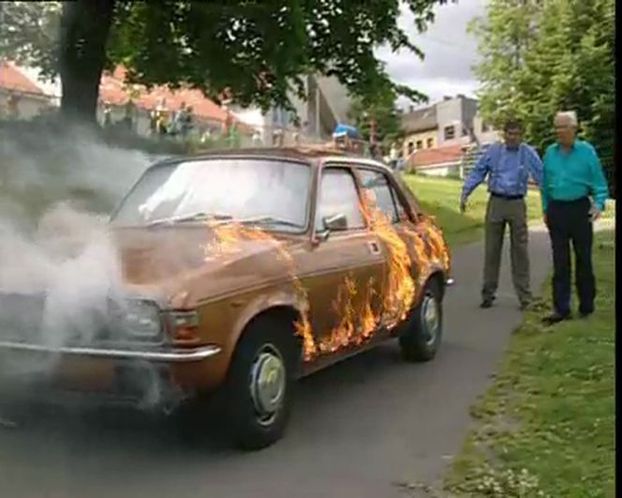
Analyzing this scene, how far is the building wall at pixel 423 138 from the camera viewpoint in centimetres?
183

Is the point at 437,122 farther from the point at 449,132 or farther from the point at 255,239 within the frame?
the point at 255,239

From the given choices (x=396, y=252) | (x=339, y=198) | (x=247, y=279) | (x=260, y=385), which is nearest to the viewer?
(x=247, y=279)

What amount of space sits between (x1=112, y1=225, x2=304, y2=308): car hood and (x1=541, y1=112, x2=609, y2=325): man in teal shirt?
741 mm

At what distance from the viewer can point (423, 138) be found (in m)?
1.85

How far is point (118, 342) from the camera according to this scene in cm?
219

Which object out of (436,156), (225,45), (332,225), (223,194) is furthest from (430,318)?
(225,45)

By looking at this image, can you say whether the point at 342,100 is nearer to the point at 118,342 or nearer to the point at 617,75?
the point at 617,75

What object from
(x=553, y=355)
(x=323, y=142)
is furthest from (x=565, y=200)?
(x=323, y=142)

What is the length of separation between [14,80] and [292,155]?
1.09m

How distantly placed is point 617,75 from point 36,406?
4.16 ft

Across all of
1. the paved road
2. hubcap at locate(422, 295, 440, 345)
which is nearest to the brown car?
the paved road

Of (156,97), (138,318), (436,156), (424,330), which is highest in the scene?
(156,97)

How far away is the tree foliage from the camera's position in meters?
1.74

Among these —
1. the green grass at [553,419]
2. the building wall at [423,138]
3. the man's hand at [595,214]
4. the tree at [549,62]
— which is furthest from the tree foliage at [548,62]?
the man's hand at [595,214]
